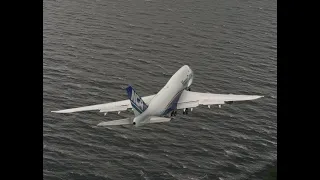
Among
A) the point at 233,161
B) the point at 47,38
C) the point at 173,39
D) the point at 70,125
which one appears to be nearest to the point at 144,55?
the point at 173,39

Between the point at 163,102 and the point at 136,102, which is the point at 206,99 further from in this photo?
the point at 136,102

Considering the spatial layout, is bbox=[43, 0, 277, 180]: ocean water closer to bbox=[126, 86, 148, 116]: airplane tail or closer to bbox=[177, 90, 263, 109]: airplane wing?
bbox=[177, 90, 263, 109]: airplane wing

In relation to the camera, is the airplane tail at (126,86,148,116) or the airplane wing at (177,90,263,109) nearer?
the airplane tail at (126,86,148,116)

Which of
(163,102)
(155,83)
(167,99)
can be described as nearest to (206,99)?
(167,99)

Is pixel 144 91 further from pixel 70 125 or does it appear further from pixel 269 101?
pixel 269 101

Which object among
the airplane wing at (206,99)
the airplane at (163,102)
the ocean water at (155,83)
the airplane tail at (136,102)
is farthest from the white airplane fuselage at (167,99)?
the ocean water at (155,83)

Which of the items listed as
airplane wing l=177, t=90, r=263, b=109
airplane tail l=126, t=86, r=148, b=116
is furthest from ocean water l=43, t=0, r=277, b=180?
airplane tail l=126, t=86, r=148, b=116
